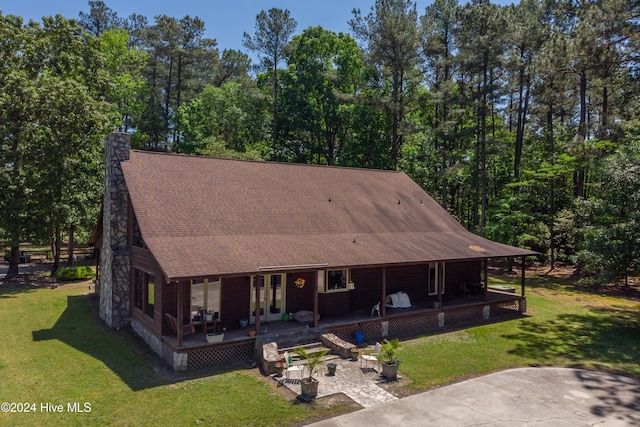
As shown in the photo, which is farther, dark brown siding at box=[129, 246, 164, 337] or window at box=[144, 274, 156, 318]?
window at box=[144, 274, 156, 318]

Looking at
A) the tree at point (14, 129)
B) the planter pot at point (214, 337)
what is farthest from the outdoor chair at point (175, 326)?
the tree at point (14, 129)

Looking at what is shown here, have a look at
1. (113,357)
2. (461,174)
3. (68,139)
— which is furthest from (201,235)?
(461,174)

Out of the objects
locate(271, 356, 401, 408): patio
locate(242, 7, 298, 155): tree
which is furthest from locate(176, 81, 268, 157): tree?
locate(271, 356, 401, 408): patio

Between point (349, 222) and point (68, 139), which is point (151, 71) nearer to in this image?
point (68, 139)

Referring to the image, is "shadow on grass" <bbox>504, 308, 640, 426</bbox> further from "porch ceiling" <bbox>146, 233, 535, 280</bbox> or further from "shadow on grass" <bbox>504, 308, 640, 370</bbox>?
"porch ceiling" <bbox>146, 233, 535, 280</bbox>

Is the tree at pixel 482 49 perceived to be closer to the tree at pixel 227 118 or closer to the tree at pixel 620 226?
the tree at pixel 620 226

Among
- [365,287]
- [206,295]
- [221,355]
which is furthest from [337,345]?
[206,295]

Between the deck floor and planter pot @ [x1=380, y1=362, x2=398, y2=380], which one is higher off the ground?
the deck floor
